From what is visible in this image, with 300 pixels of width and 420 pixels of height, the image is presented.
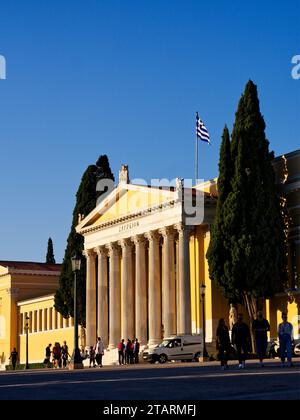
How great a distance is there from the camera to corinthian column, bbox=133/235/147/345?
60.2 metres

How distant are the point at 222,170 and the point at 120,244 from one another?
1457 cm

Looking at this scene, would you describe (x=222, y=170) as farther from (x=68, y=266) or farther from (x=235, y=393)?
(x=235, y=393)

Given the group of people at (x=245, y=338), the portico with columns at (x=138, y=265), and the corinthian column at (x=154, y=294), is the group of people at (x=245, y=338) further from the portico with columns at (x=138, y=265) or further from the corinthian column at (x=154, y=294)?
the corinthian column at (x=154, y=294)

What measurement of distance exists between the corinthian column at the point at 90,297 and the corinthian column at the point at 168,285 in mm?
10771

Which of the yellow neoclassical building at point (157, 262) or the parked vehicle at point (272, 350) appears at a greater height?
the yellow neoclassical building at point (157, 262)

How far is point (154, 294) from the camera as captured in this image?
192 feet

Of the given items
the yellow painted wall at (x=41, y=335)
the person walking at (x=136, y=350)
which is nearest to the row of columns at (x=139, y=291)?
the person walking at (x=136, y=350)

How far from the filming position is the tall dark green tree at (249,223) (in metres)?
49.8

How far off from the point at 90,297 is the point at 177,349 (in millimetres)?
16739

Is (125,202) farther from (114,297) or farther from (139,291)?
(139,291)

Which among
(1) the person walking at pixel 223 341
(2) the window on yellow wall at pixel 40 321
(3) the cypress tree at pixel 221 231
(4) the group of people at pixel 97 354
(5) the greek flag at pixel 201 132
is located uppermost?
(5) the greek flag at pixel 201 132

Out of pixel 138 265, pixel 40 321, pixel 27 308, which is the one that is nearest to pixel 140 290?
pixel 138 265
